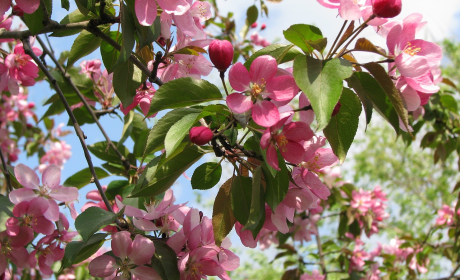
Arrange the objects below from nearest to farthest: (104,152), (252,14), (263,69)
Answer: (263,69) → (104,152) → (252,14)

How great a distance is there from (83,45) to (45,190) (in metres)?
0.45

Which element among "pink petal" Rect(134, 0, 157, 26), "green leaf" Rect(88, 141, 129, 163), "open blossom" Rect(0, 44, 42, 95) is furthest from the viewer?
"green leaf" Rect(88, 141, 129, 163)

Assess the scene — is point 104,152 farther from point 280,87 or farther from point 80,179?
point 280,87

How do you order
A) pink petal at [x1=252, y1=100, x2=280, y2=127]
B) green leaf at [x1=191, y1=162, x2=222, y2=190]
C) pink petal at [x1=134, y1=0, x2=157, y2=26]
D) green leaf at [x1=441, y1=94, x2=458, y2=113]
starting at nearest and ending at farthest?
pink petal at [x1=252, y1=100, x2=280, y2=127]
pink petal at [x1=134, y1=0, x2=157, y2=26]
green leaf at [x1=191, y1=162, x2=222, y2=190]
green leaf at [x1=441, y1=94, x2=458, y2=113]

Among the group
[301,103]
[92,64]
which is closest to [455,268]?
[301,103]

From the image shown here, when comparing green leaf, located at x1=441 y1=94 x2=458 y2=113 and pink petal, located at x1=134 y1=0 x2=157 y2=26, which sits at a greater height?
pink petal, located at x1=134 y1=0 x2=157 y2=26

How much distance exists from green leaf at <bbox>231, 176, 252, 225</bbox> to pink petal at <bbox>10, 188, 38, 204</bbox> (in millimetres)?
596

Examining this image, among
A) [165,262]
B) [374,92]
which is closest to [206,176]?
[165,262]

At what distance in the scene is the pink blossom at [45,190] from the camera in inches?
44.9

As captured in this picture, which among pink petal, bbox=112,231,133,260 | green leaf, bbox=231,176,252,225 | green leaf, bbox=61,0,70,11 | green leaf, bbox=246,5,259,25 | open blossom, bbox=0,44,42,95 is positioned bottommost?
pink petal, bbox=112,231,133,260

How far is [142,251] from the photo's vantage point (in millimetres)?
954

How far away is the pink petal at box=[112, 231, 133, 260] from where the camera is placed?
978mm

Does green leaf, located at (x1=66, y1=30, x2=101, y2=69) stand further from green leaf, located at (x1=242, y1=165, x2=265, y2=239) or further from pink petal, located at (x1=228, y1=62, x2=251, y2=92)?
green leaf, located at (x1=242, y1=165, x2=265, y2=239)

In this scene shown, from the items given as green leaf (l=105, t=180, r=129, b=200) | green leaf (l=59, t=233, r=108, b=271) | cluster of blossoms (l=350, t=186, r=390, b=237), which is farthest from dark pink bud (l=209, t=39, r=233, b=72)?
cluster of blossoms (l=350, t=186, r=390, b=237)
